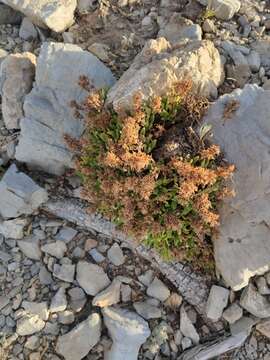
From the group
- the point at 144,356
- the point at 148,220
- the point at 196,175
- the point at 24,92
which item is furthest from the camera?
the point at 24,92

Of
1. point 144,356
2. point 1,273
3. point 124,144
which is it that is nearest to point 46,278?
point 1,273

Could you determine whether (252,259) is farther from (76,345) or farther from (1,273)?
(1,273)

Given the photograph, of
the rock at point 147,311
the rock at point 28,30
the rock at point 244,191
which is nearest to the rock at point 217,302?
the rock at point 244,191

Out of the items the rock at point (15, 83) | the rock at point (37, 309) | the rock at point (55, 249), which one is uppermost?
the rock at point (15, 83)

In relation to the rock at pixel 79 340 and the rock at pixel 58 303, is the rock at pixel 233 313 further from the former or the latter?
the rock at pixel 58 303

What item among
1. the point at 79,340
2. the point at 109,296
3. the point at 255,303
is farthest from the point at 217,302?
the point at 79,340
